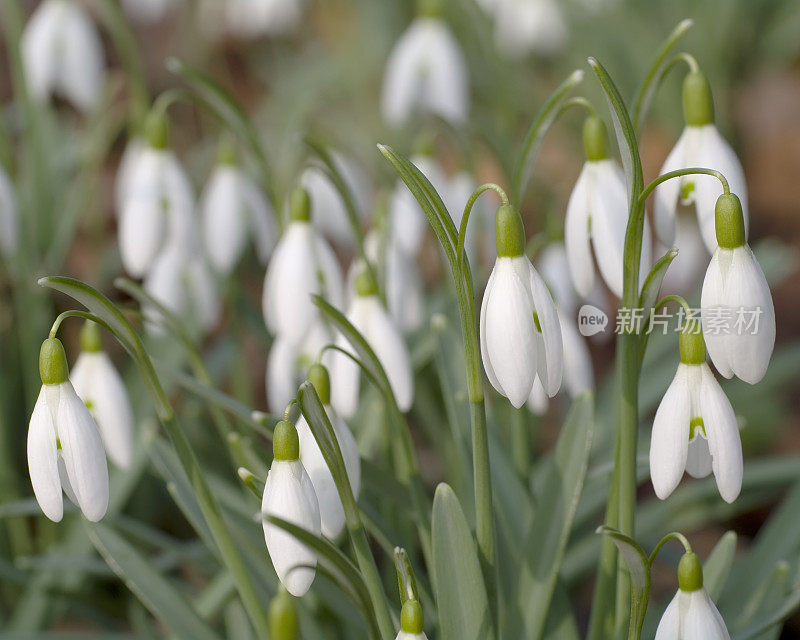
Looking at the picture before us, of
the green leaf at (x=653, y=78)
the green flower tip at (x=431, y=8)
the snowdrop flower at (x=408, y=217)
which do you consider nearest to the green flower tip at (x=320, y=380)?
the green leaf at (x=653, y=78)

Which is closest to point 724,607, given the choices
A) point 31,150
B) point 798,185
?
point 31,150

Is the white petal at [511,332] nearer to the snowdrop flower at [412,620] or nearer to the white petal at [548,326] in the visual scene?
the white petal at [548,326]

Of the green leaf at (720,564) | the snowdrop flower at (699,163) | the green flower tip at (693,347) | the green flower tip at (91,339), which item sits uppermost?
the snowdrop flower at (699,163)

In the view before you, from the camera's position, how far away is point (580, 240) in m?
1.06

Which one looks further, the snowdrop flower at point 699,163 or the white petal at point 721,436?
the snowdrop flower at point 699,163

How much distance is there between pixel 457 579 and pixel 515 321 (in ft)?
0.96

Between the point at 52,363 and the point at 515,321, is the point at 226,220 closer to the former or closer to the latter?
the point at 52,363

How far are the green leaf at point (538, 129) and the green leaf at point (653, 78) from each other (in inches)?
2.7

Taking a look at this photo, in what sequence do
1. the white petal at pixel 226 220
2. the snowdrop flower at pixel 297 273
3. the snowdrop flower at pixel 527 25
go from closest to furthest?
1. the snowdrop flower at pixel 297 273
2. the white petal at pixel 226 220
3. the snowdrop flower at pixel 527 25

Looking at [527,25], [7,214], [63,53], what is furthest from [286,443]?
[527,25]

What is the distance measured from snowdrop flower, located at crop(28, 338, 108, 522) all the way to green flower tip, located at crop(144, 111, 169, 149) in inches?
25.5

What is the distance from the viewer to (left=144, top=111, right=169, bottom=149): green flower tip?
147 centimetres

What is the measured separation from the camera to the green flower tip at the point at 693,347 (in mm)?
896

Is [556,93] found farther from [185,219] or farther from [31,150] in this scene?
[31,150]
